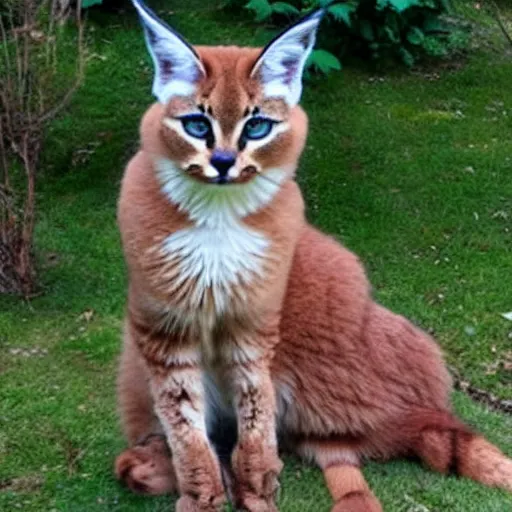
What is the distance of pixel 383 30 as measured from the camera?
890 cm

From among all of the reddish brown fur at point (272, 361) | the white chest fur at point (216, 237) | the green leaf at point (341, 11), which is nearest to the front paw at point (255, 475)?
the reddish brown fur at point (272, 361)

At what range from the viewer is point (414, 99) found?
28.4 ft

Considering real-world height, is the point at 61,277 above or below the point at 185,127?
below

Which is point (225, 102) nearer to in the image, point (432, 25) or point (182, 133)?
point (182, 133)

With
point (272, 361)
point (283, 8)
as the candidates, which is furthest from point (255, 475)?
point (283, 8)

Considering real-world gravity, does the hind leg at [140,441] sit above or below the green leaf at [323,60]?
above

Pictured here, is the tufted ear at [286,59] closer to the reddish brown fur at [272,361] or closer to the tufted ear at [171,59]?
the reddish brown fur at [272,361]

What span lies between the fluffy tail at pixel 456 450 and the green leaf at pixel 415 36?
17.9ft

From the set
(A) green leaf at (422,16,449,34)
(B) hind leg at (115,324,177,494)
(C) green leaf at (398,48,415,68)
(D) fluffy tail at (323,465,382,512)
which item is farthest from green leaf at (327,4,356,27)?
(D) fluffy tail at (323,465,382,512)

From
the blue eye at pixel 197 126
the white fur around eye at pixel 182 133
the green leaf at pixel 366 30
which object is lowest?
the green leaf at pixel 366 30

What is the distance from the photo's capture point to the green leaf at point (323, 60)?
8164 mm

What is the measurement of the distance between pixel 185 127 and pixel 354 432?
4.49 ft

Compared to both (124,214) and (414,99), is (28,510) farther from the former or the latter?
(414,99)

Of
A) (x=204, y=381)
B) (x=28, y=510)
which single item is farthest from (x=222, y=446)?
(x=28, y=510)
